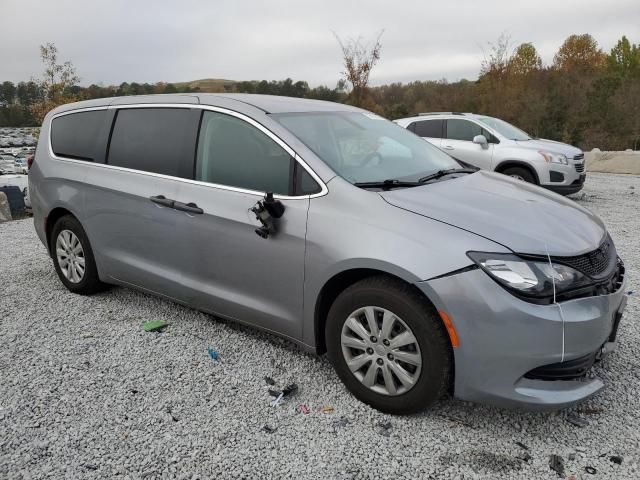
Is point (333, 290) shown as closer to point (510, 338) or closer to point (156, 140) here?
point (510, 338)

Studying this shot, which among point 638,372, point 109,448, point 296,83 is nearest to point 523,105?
point 296,83

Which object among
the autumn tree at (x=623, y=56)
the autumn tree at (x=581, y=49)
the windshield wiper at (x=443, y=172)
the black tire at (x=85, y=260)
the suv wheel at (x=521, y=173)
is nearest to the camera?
the windshield wiper at (x=443, y=172)

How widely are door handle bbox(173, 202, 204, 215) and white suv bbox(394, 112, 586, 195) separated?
250 inches

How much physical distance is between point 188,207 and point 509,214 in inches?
79.3

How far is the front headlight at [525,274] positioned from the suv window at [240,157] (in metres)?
1.24

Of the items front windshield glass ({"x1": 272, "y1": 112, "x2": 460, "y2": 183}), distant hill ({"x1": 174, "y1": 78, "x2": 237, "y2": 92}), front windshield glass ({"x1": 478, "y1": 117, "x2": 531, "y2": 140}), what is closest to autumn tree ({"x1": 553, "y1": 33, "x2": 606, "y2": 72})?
distant hill ({"x1": 174, "y1": 78, "x2": 237, "y2": 92})

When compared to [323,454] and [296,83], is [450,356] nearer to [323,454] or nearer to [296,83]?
[323,454]

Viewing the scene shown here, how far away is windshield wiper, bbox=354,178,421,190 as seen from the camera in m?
2.99

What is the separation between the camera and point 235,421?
2793 millimetres

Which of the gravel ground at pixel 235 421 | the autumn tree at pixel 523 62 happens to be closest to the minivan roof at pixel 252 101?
the gravel ground at pixel 235 421

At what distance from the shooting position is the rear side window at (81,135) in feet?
14.0

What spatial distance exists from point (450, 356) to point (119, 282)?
283 centimetres

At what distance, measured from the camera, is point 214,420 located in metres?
2.80

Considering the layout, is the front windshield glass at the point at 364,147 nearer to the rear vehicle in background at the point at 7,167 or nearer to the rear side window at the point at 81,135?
the rear side window at the point at 81,135
